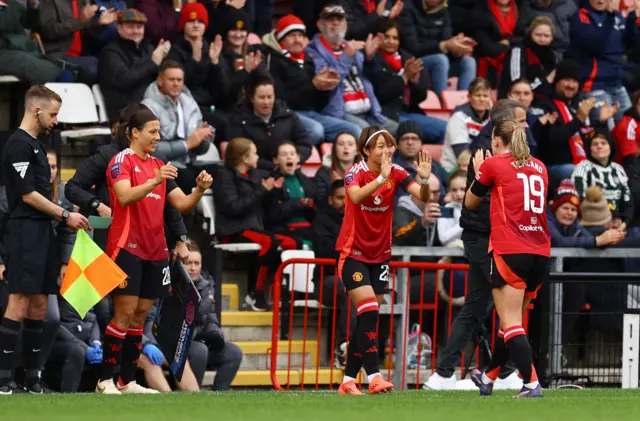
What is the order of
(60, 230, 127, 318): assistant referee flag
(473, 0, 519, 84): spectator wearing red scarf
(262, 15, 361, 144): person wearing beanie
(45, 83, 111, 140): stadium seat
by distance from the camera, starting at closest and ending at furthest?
1. (60, 230, 127, 318): assistant referee flag
2. (45, 83, 111, 140): stadium seat
3. (262, 15, 361, 144): person wearing beanie
4. (473, 0, 519, 84): spectator wearing red scarf

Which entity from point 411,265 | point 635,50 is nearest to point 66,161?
point 411,265

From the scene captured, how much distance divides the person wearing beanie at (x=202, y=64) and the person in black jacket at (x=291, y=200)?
904 millimetres

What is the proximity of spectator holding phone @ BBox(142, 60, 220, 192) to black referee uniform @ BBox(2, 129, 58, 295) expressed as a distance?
11.7 feet

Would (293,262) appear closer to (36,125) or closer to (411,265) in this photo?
(411,265)

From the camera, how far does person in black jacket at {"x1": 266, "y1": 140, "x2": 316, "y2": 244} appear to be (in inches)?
647

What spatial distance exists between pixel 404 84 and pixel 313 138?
2116 mm

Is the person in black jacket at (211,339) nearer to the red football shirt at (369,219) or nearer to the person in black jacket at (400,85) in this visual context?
the red football shirt at (369,219)

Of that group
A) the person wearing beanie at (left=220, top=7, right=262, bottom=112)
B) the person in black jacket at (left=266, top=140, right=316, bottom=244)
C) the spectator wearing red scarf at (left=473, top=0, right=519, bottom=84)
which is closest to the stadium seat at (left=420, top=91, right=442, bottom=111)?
the spectator wearing red scarf at (left=473, top=0, right=519, bottom=84)

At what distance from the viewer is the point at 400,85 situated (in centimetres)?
1947

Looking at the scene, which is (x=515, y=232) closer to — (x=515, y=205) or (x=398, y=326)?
(x=515, y=205)

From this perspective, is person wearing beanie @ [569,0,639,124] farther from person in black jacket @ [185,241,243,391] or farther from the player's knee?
the player's knee

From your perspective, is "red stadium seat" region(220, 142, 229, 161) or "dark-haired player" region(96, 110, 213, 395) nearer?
"dark-haired player" region(96, 110, 213, 395)

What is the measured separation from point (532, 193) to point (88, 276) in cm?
336

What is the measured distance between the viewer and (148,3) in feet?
58.3
